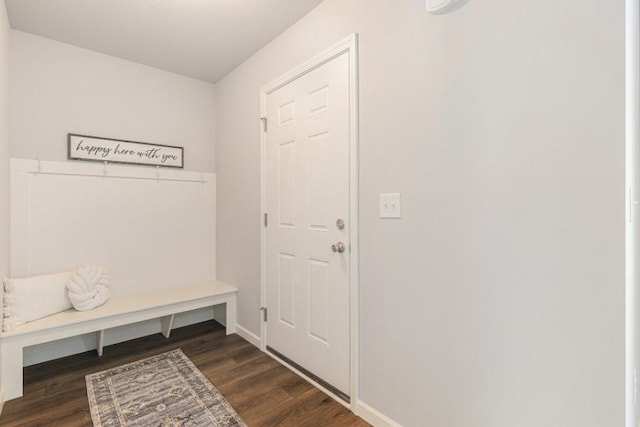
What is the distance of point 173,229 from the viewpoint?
298cm

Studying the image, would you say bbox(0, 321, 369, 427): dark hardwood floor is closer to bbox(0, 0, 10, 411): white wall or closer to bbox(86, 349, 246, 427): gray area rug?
bbox(86, 349, 246, 427): gray area rug

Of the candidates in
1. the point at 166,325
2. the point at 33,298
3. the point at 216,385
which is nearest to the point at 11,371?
the point at 33,298

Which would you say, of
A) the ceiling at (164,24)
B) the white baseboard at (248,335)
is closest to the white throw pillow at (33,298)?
the white baseboard at (248,335)

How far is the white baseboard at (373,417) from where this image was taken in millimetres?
1580

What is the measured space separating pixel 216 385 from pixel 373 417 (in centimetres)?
104

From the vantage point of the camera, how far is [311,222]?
6.81 ft

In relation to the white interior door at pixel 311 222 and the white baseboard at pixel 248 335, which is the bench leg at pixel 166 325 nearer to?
the white baseboard at pixel 248 335

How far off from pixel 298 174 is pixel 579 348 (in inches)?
67.0

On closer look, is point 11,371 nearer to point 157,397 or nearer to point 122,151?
point 157,397

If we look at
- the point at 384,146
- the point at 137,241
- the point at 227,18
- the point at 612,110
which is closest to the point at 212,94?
the point at 227,18

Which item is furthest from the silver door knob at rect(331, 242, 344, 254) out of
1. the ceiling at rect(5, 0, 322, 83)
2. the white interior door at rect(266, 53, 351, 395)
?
the ceiling at rect(5, 0, 322, 83)

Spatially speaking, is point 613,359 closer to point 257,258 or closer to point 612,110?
point 612,110

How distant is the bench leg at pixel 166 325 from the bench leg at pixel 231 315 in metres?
0.48

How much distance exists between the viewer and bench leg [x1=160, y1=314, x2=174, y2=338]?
8.92 feet
